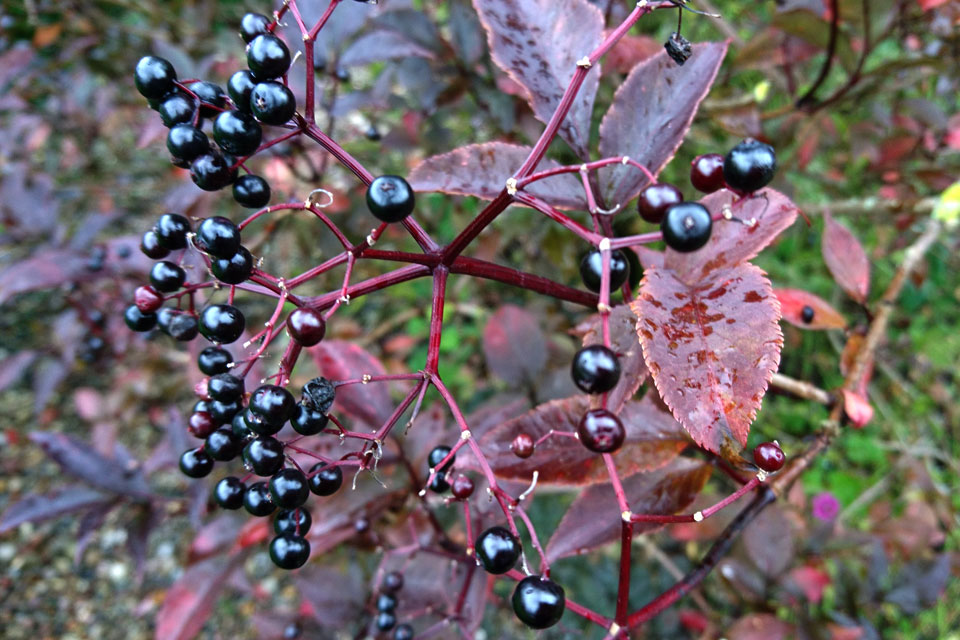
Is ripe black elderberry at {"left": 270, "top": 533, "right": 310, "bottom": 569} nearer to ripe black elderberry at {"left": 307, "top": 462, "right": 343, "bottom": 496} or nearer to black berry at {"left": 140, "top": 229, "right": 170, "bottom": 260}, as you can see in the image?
ripe black elderberry at {"left": 307, "top": 462, "right": 343, "bottom": 496}

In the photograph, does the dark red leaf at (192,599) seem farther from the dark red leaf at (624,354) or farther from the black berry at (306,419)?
the dark red leaf at (624,354)

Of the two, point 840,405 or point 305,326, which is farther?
point 840,405

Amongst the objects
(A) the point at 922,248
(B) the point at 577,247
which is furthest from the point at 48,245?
(A) the point at 922,248

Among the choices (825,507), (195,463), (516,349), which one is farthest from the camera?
(825,507)

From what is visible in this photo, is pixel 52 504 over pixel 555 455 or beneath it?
beneath

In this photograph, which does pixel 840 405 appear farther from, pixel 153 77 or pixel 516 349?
pixel 153 77

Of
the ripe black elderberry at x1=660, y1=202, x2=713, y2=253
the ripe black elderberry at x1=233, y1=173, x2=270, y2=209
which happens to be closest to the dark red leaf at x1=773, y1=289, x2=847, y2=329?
the ripe black elderberry at x1=660, y1=202, x2=713, y2=253

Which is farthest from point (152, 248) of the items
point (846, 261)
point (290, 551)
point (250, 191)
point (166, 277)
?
point (846, 261)
